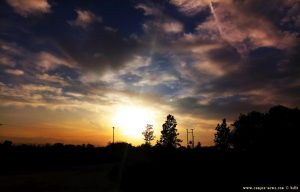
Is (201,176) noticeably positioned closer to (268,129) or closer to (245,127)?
(268,129)

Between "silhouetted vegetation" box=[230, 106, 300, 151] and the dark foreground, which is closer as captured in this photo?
the dark foreground

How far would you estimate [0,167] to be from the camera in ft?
186

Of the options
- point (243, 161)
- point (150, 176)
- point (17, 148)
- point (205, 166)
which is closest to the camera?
point (150, 176)

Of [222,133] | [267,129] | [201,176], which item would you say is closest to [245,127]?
[267,129]

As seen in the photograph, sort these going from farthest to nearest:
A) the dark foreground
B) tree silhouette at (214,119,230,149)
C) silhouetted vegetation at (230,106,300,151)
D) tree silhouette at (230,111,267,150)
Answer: tree silhouette at (214,119,230,149), tree silhouette at (230,111,267,150), silhouetted vegetation at (230,106,300,151), the dark foreground

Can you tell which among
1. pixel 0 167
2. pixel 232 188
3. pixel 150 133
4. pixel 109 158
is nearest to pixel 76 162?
pixel 109 158

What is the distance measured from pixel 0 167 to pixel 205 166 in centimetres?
3968

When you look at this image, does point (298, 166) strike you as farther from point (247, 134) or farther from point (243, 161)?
point (247, 134)

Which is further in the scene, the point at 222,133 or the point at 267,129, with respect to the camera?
the point at 222,133

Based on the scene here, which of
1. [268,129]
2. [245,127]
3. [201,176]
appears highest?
[245,127]

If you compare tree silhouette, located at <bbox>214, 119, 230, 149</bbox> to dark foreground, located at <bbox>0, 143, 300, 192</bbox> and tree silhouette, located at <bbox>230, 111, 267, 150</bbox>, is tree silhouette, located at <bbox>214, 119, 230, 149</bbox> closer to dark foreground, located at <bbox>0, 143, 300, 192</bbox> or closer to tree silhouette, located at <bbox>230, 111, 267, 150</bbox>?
tree silhouette, located at <bbox>230, 111, 267, 150</bbox>

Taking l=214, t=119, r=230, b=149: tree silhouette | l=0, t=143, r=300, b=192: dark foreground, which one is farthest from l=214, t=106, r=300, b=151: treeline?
l=214, t=119, r=230, b=149: tree silhouette

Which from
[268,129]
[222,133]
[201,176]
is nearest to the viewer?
[201,176]

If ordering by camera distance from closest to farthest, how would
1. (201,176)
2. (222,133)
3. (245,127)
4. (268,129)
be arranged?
1. (201,176)
2. (268,129)
3. (245,127)
4. (222,133)
